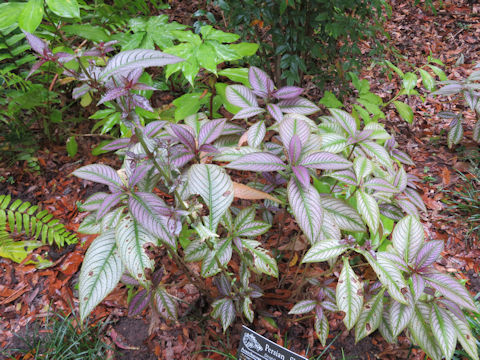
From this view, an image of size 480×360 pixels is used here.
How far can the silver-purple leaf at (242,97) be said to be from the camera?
141 centimetres

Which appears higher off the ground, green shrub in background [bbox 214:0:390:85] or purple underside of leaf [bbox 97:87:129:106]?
purple underside of leaf [bbox 97:87:129:106]

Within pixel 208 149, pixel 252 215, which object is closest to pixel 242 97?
pixel 208 149

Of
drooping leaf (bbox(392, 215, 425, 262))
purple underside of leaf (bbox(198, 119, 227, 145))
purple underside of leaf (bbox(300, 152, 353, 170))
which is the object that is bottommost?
drooping leaf (bbox(392, 215, 425, 262))

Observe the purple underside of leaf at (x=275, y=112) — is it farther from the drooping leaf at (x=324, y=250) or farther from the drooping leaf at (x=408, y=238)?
the drooping leaf at (x=408, y=238)

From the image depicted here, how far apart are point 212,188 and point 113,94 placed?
40 centimetres

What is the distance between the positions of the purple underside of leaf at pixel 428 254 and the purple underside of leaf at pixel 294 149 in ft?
1.96

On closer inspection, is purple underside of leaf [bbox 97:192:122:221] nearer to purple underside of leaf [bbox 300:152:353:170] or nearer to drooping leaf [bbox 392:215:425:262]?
purple underside of leaf [bbox 300:152:353:170]

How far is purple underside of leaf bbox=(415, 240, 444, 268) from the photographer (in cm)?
120

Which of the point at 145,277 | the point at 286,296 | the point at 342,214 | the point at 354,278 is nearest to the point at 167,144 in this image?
the point at 145,277

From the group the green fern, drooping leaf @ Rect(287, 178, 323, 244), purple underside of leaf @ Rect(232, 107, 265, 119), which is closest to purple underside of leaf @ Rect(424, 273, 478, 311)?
drooping leaf @ Rect(287, 178, 323, 244)

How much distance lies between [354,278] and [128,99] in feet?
3.16

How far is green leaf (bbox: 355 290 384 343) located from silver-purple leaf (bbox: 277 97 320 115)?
80 cm

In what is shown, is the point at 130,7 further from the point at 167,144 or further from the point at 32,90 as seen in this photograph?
the point at 167,144

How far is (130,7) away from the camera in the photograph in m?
2.47
